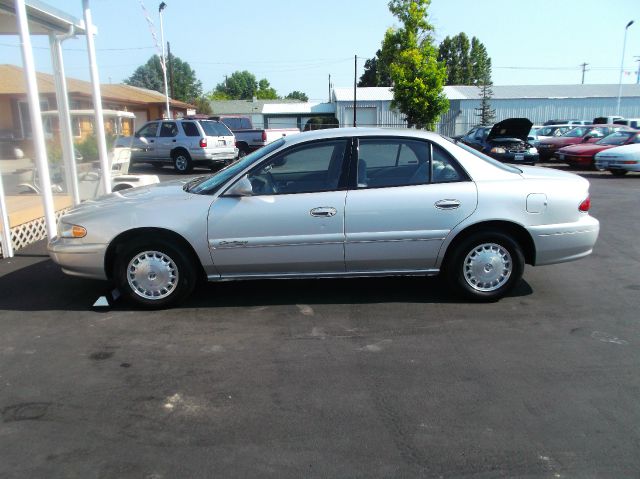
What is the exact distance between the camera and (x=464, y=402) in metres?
3.36

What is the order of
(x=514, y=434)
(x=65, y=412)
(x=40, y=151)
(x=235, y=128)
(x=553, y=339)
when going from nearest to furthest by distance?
1. (x=514, y=434)
2. (x=65, y=412)
3. (x=553, y=339)
4. (x=40, y=151)
5. (x=235, y=128)

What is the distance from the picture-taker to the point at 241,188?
4805 millimetres

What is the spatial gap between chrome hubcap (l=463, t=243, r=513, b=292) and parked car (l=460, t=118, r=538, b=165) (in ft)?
47.2

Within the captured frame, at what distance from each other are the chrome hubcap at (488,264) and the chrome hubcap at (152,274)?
2.74m

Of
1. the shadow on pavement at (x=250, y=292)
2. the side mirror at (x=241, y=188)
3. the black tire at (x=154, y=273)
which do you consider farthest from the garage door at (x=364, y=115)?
the black tire at (x=154, y=273)

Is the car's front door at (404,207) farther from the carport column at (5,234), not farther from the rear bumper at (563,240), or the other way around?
the carport column at (5,234)

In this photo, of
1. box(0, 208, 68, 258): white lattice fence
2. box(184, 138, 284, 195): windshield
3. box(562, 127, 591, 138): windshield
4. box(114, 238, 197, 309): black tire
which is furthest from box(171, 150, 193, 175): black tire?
box(562, 127, 591, 138): windshield

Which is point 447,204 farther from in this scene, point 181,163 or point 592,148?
point 592,148

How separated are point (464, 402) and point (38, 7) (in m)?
7.31

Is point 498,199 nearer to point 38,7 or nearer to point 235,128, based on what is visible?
point 38,7

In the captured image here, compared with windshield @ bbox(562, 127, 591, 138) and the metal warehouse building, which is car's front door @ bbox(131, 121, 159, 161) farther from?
the metal warehouse building

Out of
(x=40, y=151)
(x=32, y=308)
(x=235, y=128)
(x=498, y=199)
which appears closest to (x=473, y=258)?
(x=498, y=199)

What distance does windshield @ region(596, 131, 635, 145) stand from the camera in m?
18.4

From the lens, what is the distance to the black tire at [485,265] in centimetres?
498
